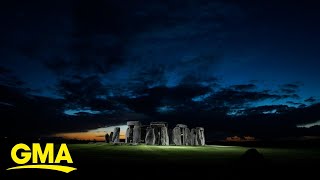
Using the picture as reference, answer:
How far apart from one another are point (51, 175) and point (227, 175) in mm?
4933

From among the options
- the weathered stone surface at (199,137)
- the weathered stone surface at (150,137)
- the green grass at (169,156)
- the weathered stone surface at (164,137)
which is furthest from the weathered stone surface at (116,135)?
the green grass at (169,156)

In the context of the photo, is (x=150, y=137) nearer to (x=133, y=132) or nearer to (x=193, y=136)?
(x=133, y=132)

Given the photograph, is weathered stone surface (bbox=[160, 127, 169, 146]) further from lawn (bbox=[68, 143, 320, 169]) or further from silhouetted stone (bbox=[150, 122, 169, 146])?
lawn (bbox=[68, 143, 320, 169])

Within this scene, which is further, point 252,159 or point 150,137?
point 150,137

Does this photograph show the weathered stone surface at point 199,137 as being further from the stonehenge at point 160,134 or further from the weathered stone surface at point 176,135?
the weathered stone surface at point 176,135

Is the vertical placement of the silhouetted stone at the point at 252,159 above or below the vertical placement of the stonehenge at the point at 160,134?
below

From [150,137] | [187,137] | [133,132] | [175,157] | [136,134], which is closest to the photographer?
[175,157]

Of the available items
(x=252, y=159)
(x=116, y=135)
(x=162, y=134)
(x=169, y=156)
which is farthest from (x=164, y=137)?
(x=252, y=159)

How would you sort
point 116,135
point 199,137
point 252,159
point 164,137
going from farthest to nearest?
point 199,137 → point 116,135 → point 164,137 → point 252,159

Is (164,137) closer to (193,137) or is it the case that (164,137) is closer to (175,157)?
(193,137)

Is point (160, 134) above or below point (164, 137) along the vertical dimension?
above

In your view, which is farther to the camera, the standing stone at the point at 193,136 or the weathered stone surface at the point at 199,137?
the weathered stone surface at the point at 199,137

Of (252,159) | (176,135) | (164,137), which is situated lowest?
(252,159)

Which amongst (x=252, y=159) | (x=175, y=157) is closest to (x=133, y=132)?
(x=175, y=157)
